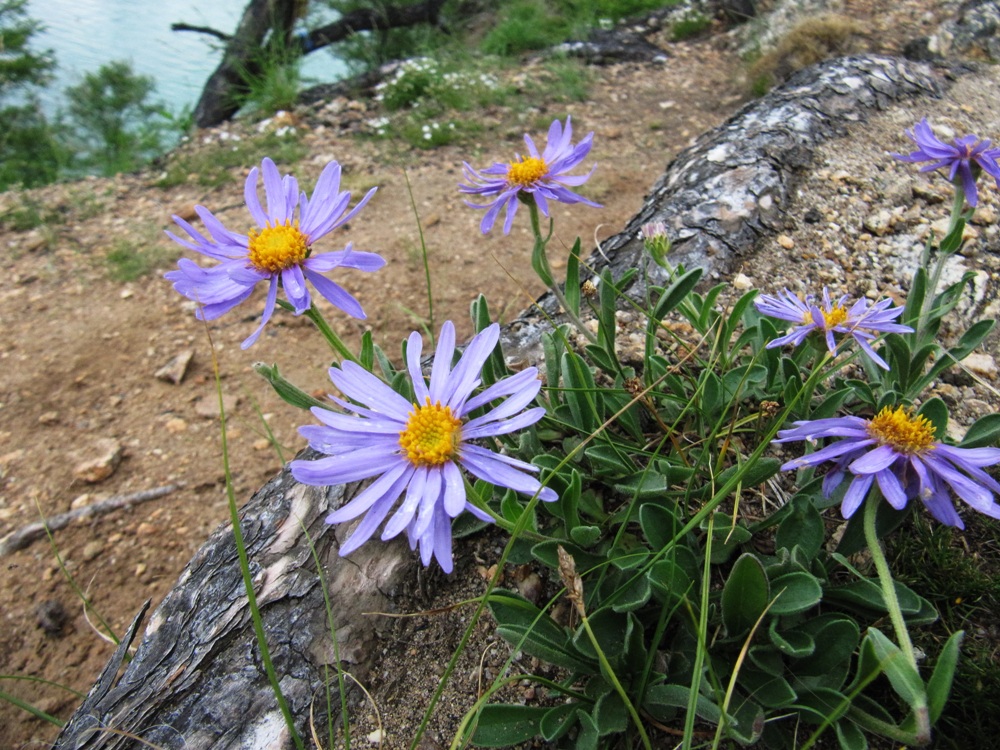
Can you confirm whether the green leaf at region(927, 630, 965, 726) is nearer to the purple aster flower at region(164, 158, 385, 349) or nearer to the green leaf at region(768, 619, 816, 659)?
the green leaf at region(768, 619, 816, 659)

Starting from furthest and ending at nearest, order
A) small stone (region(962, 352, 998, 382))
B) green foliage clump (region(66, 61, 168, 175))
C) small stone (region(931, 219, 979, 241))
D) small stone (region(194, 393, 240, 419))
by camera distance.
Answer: green foliage clump (region(66, 61, 168, 175)), small stone (region(194, 393, 240, 419)), small stone (region(931, 219, 979, 241)), small stone (region(962, 352, 998, 382))

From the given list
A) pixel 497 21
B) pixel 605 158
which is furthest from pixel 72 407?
pixel 497 21

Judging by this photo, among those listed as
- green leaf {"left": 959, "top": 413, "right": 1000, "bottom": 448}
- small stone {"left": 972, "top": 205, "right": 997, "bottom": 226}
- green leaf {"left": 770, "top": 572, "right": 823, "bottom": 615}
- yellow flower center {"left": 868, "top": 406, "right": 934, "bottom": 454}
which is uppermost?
yellow flower center {"left": 868, "top": 406, "right": 934, "bottom": 454}

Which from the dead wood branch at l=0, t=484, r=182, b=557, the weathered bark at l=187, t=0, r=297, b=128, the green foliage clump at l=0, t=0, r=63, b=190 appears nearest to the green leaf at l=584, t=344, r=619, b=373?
the dead wood branch at l=0, t=484, r=182, b=557

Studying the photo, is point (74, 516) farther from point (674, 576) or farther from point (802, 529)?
point (802, 529)

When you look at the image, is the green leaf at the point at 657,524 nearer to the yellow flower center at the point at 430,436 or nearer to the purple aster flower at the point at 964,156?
the yellow flower center at the point at 430,436

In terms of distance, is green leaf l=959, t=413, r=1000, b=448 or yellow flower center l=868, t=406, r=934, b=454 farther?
green leaf l=959, t=413, r=1000, b=448

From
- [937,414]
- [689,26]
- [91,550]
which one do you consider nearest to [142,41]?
[689,26]
